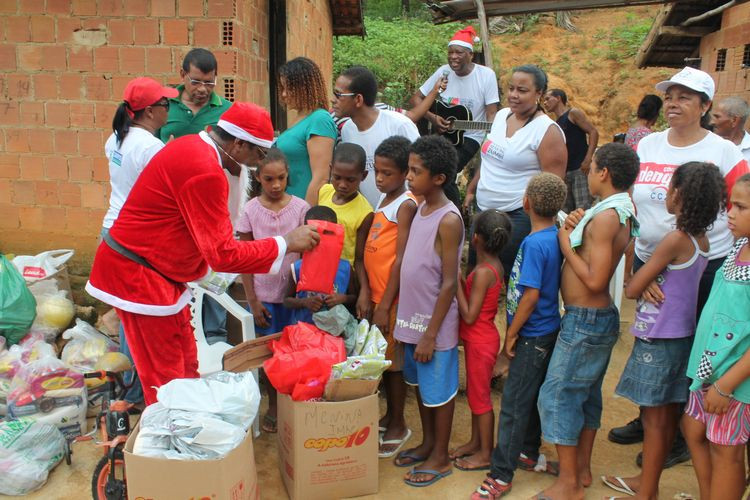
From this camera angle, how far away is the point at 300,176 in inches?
152

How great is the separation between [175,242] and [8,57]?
3793mm

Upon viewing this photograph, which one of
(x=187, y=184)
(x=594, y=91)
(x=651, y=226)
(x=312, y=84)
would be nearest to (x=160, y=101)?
(x=312, y=84)

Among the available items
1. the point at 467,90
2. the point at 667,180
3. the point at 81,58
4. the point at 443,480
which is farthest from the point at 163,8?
the point at 443,480

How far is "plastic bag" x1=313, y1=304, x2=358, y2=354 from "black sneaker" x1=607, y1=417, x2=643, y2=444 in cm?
175

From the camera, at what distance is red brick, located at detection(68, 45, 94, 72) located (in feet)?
17.3

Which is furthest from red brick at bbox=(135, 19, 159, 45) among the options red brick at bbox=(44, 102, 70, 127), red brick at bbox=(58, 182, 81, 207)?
red brick at bbox=(58, 182, 81, 207)

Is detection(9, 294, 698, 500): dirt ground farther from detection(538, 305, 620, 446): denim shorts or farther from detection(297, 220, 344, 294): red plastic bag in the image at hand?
detection(297, 220, 344, 294): red plastic bag

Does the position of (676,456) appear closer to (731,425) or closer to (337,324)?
(731,425)

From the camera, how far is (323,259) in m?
3.05

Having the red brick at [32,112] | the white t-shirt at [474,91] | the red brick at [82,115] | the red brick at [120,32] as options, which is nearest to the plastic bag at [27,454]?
the red brick at [82,115]

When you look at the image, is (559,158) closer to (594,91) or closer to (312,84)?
(312,84)

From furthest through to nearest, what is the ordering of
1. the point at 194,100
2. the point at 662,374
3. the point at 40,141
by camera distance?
the point at 40,141
the point at 194,100
the point at 662,374

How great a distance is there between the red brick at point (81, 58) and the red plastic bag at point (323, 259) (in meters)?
3.36

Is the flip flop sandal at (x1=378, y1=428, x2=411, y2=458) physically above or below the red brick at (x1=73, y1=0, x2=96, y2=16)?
below
